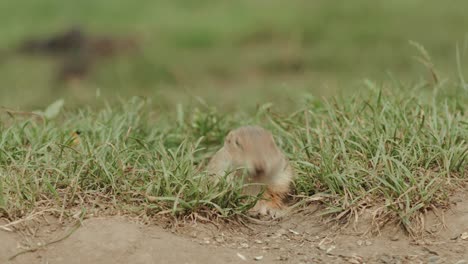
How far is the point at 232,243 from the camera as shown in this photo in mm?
3754

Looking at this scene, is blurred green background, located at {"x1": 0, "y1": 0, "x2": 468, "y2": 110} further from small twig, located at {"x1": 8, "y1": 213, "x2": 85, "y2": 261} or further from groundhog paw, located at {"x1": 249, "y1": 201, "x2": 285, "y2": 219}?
small twig, located at {"x1": 8, "y1": 213, "x2": 85, "y2": 261}

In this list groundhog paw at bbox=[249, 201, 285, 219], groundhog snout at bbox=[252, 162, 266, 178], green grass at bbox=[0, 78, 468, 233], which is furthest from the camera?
→ groundhog paw at bbox=[249, 201, 285, 219]

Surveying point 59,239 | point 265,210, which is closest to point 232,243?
point 265,210

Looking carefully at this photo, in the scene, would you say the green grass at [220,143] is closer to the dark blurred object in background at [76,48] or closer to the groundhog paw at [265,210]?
the groundhog paw at [265,210]

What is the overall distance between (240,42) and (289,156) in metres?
6.13

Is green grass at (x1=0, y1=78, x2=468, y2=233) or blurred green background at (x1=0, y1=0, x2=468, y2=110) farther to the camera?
blurred green background at (x1=0, y1=0, x2=468, y2=110)

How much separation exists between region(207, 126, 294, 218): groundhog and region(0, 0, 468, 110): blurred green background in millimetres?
4234

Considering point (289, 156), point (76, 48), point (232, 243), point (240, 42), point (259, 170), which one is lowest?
point (76, 48)

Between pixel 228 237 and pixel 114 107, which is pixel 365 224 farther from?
pixel 114 107

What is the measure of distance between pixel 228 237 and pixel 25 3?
376 inches

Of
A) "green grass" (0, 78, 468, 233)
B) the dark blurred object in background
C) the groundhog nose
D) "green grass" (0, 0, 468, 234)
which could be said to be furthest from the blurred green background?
the groundhog nose

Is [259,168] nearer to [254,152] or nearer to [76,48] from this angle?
[254,152]

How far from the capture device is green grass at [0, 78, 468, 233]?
3.81m

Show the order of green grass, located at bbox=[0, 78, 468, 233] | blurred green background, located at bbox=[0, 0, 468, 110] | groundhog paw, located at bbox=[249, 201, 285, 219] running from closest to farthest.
A: green grass, located at bbox=[0, 78, 468, 233]
groundhog paw, located at bbox=[249, 201, 285, 219]
blurred green background, located at bbox=[0, 0, 468, 110]
